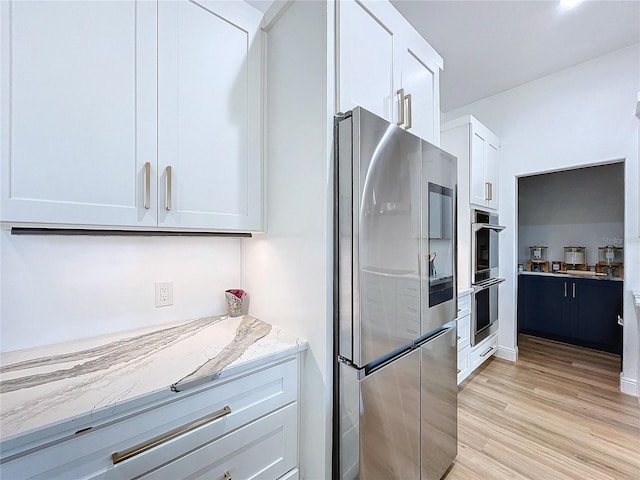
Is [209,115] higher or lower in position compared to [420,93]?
lower

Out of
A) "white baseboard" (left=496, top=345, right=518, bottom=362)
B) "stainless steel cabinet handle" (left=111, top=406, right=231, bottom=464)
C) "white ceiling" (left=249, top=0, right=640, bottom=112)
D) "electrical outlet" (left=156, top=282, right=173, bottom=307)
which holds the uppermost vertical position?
"white ceiling" (left=249, top=0, right=640, bottom=112)

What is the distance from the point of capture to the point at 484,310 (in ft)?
9.07

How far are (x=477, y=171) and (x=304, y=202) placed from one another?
2317 millimetres

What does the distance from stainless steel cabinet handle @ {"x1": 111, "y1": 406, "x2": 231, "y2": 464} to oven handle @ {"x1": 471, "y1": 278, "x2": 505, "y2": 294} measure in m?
2.39

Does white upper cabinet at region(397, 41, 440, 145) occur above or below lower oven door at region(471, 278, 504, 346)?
above

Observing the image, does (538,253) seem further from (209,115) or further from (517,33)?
(209,115)

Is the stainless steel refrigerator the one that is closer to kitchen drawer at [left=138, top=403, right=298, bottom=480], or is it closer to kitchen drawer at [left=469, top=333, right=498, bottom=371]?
kitchen drawer at [left=138, top=403, right=298, bottom=480]

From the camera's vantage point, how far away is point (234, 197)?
4.29 ft

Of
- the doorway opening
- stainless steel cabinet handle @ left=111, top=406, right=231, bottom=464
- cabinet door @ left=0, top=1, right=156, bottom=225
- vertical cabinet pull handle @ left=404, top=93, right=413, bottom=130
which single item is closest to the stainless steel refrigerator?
vertical cabinet pull handle @ left=404, top=93, right=413, bottom=130

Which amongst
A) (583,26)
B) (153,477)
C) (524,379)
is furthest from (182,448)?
(583,26)

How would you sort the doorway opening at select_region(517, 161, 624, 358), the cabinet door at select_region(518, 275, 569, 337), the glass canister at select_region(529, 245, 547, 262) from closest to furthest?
the doorway opening at select_region(517, 161, 624, 358)
the cabinet door at select_region(518, 275, 569, 337)
the glass canister at select_region(529, 245, 547, 262)

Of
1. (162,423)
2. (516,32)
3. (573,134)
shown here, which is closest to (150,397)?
(162,423)

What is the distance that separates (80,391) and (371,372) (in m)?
0.91

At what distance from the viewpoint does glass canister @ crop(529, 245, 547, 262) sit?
4141mm
